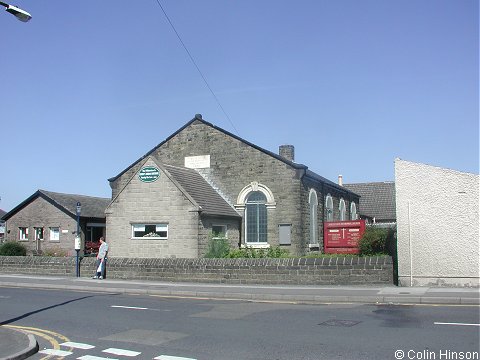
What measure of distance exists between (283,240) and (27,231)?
24429mm

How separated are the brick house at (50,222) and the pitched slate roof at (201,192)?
47.7 ft

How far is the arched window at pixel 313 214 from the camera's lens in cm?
2862

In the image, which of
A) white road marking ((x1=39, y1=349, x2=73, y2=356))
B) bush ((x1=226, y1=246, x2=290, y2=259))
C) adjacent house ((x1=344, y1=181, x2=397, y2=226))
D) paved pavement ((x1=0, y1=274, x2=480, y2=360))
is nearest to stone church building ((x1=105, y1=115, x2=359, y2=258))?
bush ((x1=226, y1=246, x2=290, y2=259))

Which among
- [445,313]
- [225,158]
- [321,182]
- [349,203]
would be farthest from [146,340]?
[349,203]

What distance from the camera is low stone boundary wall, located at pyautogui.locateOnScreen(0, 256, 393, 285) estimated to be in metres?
17.7

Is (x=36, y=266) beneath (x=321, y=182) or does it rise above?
beneath

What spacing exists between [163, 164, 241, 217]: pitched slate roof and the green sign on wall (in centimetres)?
84

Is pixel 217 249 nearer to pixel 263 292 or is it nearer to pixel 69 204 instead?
pixel 263 292

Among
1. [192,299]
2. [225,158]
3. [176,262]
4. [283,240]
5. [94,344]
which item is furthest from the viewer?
[225,158]

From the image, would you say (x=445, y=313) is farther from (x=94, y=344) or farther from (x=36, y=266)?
(x=36, y=266)

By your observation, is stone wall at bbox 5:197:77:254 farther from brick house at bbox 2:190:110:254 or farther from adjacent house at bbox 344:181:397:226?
adjacent house at bbox 344:181:397:226

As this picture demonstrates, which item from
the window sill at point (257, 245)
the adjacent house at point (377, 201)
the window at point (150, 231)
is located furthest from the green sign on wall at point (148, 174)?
the adjacent house at point (377, 201)

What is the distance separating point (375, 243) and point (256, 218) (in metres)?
8.92

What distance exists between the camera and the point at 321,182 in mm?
30391
